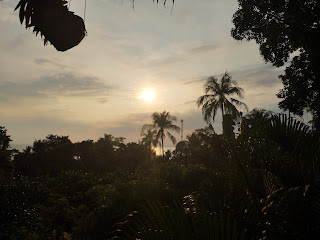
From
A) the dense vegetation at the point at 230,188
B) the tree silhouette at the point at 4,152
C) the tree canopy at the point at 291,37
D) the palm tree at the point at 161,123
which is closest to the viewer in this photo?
the dense vegetation at the point at 230,188

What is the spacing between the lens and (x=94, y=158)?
86.6ft

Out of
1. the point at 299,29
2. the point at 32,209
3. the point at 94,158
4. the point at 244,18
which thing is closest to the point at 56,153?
the point at 94,158

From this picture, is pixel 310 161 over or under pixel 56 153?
under

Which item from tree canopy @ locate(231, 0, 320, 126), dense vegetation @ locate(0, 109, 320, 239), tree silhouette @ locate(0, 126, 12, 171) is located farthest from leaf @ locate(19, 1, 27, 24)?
tree silhouette @ locate(0, 126, 12, 171)

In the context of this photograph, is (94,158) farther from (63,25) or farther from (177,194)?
(63,25)

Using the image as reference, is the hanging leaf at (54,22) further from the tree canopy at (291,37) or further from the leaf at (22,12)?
the tree canopy at (291,37)

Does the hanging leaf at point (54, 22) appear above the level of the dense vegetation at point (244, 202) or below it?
above

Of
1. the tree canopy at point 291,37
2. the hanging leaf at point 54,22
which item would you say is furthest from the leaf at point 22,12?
the tree canopy at point 291,37

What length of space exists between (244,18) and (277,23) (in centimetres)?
152

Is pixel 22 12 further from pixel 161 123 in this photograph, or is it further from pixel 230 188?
pixel 161 123

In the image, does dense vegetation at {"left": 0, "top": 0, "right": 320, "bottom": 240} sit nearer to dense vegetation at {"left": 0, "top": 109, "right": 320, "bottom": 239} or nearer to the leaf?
dense vegetation at {"left": 0, "top": 109, "right": 320, "bottom": 239}

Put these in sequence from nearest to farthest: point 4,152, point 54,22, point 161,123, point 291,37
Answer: point 54,22
point 291,37
point 4,152
point 161,123

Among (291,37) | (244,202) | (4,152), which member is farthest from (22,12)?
(4,152)

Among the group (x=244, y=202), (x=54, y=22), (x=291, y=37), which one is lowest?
(x=244, y=202)
